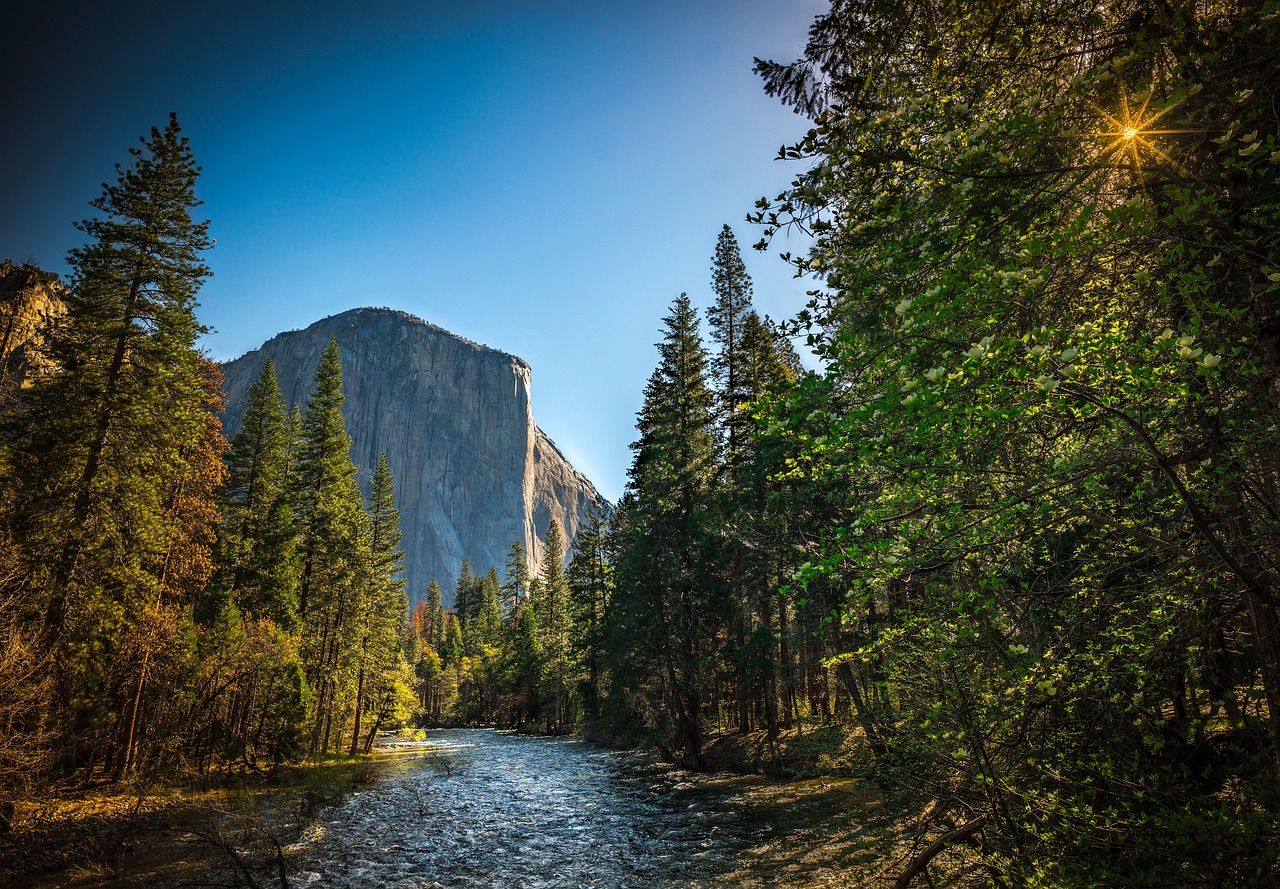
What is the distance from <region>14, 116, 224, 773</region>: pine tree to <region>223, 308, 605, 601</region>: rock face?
507 feet

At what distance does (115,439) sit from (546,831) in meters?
14.8

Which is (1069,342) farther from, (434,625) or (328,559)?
(434,625)

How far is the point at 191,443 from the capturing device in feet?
54.9

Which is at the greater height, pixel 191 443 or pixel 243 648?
pixel 191 443

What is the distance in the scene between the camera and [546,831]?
13.9 m

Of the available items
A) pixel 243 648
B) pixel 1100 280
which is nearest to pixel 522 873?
pixel 1100 280

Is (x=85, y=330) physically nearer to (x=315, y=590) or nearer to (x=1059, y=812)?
(x=315, y=590)

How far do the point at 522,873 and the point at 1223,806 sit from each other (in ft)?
33.6

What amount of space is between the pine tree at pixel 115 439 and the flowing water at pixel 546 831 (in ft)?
22.8

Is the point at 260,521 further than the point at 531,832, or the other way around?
the point at 260,521

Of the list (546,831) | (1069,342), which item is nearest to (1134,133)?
(1069,342)

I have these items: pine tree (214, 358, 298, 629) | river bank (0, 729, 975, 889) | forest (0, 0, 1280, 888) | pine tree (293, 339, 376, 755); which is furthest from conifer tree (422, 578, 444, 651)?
forest (0, 0, 1280, 888)

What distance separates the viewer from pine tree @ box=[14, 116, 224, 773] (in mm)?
14297

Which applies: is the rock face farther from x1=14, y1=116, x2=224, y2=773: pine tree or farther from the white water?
x1=14, y1=116, x2=224, y2=773: pine tree
